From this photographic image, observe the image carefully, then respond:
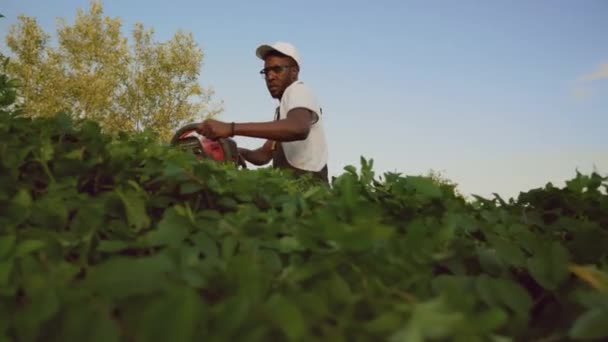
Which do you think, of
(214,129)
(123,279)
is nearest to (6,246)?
(123,279)

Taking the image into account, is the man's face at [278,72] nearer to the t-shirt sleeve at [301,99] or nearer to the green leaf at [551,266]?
the t-shirt sleeve at [301,99]

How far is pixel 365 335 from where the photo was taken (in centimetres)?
74

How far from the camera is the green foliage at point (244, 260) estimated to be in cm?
70

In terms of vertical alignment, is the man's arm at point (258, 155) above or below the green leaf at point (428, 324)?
above

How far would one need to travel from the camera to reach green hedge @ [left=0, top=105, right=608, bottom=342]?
0.70 m

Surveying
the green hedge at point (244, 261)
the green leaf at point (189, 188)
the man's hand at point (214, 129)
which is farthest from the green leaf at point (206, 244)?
the man's hand at point (214, 129)

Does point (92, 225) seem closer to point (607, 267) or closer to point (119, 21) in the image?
point (607, 267)

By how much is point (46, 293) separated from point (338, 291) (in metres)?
0.44

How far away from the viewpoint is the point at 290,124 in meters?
4.89

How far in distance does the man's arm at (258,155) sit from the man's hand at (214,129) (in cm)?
280

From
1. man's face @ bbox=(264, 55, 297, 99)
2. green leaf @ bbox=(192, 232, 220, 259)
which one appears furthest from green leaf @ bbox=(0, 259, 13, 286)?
man's face @ bbox=(264, 55, 297, 99)

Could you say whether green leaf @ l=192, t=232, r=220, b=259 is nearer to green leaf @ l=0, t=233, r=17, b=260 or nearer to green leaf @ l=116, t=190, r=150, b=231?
green leaf @ l=116, t=190, r=150, b=231

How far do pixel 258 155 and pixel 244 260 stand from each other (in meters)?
6.53

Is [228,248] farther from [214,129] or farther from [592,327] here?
[214,129]
